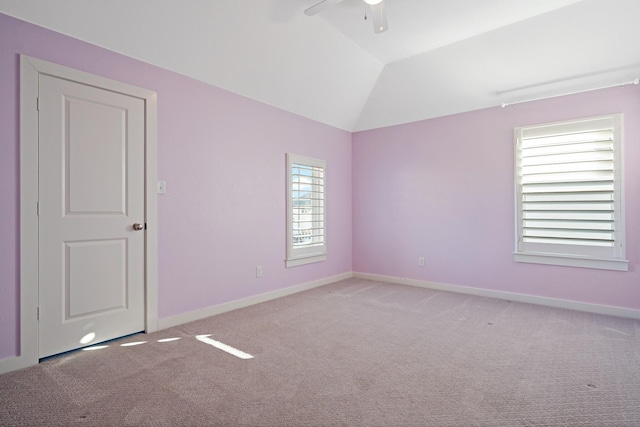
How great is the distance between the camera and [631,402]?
1.83m

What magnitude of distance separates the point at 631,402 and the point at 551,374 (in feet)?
1.27

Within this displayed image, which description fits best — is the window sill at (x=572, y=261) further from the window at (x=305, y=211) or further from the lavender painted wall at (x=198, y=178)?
the lavender painted wall at (x=198, y=178)

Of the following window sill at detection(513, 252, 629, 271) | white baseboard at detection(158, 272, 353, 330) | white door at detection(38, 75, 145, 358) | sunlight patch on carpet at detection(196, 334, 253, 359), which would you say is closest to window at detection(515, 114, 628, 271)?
window sill at detection(513, 252, 629, 271)

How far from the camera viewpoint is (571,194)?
11.6 feet

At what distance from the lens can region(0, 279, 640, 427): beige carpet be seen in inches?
67.8

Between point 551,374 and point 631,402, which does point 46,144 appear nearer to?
point 551,374

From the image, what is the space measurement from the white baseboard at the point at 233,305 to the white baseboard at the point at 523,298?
3.43 ft

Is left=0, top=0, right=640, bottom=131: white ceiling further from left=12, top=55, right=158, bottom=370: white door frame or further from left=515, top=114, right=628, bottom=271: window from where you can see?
left=515, top=114, right=628, bottom=271: window

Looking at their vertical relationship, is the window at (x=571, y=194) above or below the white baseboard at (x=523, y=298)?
above

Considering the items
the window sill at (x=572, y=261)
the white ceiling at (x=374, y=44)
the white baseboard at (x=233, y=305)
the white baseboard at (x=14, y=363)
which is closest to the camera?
the white baseboard at (x=14, y=363)

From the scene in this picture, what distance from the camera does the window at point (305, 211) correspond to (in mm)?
4254

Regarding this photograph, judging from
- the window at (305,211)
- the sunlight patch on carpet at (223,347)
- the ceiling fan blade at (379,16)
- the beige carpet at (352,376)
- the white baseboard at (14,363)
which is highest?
the ceiling fan blade at (379,16)

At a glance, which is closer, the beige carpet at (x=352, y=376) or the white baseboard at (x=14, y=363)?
the beige carpet at (x=352, y=376)

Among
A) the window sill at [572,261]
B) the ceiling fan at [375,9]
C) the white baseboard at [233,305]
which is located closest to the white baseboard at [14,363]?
the white baseboard at [233,305]
